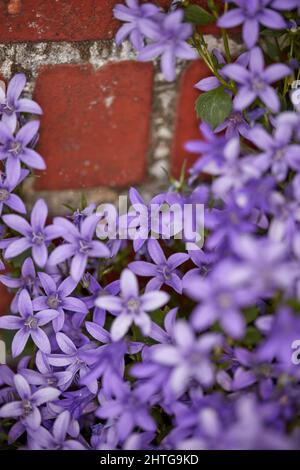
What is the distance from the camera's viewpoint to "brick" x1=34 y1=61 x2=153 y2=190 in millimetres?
1108

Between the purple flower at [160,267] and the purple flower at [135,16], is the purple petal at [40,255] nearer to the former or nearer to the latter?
the purple flower at [160,267]

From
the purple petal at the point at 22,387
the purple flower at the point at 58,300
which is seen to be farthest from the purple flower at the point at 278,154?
the purple petal at the point at 22,387

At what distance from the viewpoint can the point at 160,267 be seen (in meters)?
0.97

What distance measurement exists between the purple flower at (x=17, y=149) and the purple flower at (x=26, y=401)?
32cm

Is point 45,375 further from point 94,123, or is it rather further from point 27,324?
point 94,123

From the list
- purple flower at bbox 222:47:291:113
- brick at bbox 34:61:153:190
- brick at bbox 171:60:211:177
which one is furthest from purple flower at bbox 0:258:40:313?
purple flower at bbox 222:47:291:113

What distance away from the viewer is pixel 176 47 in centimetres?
83

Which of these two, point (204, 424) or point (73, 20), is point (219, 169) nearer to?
point (204, 424)

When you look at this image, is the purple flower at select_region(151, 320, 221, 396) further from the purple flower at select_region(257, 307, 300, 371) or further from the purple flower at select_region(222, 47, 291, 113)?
the purple flower at select_region(222, 47, 291, 113)

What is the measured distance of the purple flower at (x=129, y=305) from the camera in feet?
2.61

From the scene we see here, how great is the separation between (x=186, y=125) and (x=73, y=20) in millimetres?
277

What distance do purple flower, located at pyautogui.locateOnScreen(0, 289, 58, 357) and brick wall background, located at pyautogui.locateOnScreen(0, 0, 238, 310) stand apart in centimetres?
22
